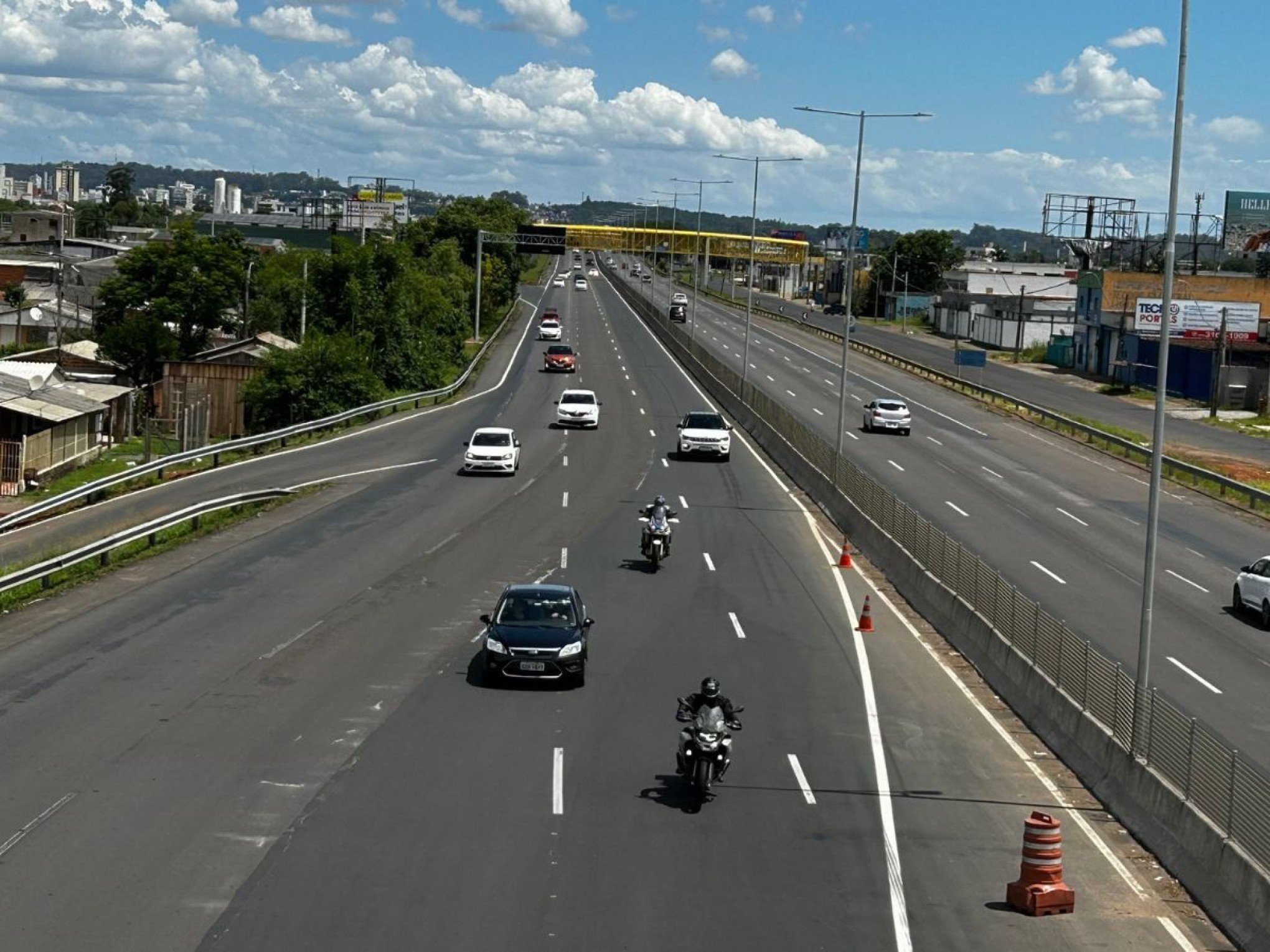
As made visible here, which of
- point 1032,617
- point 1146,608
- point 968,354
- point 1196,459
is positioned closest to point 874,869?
point 1146,608

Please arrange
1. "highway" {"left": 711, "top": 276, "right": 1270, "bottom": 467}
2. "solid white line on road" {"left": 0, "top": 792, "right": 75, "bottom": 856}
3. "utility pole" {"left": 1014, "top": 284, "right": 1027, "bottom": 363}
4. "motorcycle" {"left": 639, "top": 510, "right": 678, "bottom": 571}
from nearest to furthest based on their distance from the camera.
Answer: "solid white line on road" {"left": 0, "top": 792, "right": 75, "bottom": 856}
"motorcycle" {"left": 639, "top": 510, "right": 678, "bottom": 571}
"highway" {"left": 711, "top": 276, "right": 1270, "bottom": 467}
"utility pole" {"left": 1014, "top": 284, "right": 1027, "bottom": 363}

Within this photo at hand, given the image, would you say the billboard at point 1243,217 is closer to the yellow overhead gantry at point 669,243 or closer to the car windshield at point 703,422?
the yellow overhead gantry at point 669,243

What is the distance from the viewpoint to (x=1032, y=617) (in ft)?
77.2

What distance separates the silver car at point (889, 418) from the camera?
65.4m

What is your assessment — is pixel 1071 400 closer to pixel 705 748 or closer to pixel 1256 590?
pixel 1256 590

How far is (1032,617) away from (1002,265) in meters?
152

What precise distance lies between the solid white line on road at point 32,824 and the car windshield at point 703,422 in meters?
38.2

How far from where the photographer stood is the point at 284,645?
2522 centimetres

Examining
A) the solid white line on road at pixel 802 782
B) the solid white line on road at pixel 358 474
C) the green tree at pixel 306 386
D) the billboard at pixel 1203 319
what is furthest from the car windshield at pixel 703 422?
the billboard at pixel 1203 319

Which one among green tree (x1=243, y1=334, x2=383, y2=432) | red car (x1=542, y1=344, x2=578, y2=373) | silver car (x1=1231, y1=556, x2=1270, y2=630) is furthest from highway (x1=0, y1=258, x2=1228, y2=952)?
red car (x1=542, y1=344, x2=578, y2=373)

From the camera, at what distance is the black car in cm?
2295

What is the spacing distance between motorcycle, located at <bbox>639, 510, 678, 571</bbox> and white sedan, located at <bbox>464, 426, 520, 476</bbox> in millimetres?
14862

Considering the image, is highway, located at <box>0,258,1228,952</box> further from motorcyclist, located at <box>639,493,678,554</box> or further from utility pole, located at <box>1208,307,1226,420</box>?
utility pole, located at <box>1208,307,1226,420</box>

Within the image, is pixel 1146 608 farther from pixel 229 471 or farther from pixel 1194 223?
pixel 1194 223
